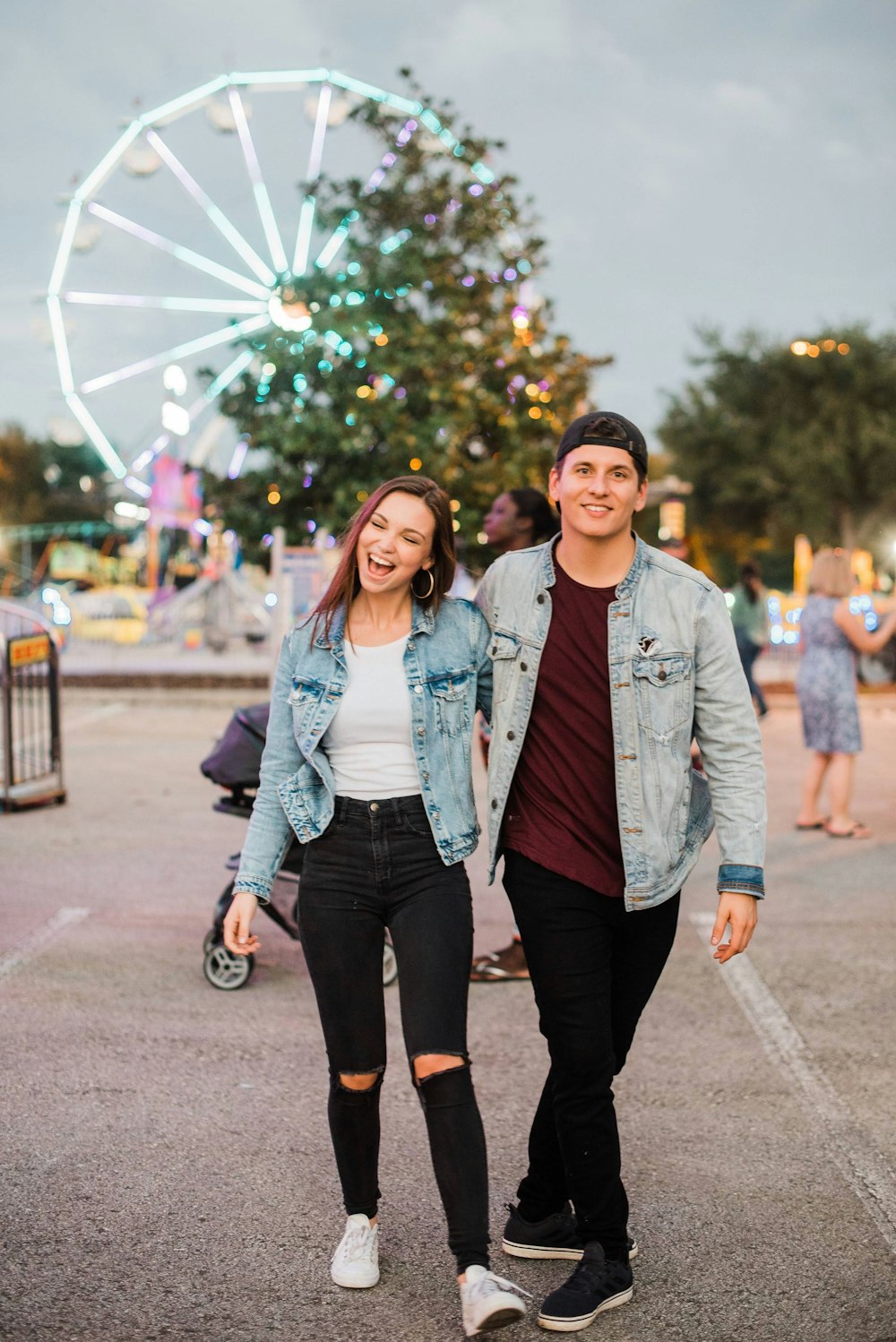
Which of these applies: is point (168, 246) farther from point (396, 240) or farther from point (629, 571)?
point (629, 571)

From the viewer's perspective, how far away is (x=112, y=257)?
72.9 ft

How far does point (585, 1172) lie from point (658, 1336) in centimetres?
35

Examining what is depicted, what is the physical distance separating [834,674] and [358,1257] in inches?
247

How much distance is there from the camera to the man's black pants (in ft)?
9.41

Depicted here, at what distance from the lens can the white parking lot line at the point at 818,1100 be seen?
138 inches

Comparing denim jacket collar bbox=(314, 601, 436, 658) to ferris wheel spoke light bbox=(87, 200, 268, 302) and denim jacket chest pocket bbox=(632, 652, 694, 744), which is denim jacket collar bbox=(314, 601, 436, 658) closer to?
denim jacket chest pocket bbox=(632, 652, 694, 744)

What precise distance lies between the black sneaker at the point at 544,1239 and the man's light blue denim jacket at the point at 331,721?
0.92 meters

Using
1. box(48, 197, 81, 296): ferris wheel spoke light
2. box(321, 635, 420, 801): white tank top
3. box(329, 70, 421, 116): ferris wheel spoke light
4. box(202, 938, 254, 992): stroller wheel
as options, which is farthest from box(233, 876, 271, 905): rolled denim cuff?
box(48, 197, 81, 296): ferris wheel spoke light

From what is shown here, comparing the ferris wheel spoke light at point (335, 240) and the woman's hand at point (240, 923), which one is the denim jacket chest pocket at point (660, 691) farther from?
the ferris wheel spoke light at point (335, 240)

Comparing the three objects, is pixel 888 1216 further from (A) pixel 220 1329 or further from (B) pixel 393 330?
(B) pixel 393 330

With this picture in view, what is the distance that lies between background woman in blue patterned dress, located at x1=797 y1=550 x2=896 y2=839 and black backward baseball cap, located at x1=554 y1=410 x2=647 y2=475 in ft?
19.0

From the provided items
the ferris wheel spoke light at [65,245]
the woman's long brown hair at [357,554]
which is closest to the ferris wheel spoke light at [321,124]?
the ferris wheel spoke light at [65,245]

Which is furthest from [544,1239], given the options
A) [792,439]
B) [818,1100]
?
[792,439]

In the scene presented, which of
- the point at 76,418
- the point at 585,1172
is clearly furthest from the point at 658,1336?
the point at 76,418
